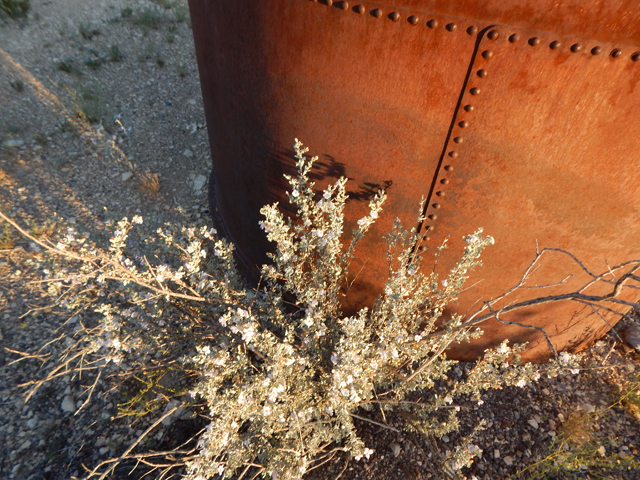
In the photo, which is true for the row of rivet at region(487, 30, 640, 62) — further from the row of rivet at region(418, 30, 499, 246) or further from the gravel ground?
the gravel ground

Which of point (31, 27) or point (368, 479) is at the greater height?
point (31, 27)

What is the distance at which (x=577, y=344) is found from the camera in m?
2.59

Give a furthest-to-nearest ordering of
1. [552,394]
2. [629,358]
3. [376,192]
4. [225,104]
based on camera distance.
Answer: [629,358]
[552,394]
[225,104]
[376,192]

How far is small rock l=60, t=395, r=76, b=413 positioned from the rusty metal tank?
214 cm

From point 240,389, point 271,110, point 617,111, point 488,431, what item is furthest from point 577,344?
point 271,110

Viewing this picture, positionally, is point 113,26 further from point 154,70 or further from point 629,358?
point 629,358

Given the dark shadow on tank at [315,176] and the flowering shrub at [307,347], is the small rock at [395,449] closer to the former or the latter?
the flowering shrub at [307,347]

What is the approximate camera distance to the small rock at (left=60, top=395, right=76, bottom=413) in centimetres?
247

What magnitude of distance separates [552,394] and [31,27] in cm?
923

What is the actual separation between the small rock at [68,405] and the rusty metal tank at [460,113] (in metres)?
2.14

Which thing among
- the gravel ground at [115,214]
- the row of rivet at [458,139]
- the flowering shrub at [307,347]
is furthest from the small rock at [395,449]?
the row of rivet at [458,139]

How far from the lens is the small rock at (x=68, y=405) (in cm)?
247

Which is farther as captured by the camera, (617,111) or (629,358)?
(629,358)

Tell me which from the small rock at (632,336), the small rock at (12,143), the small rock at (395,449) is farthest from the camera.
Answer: the small rock at (12,143)
